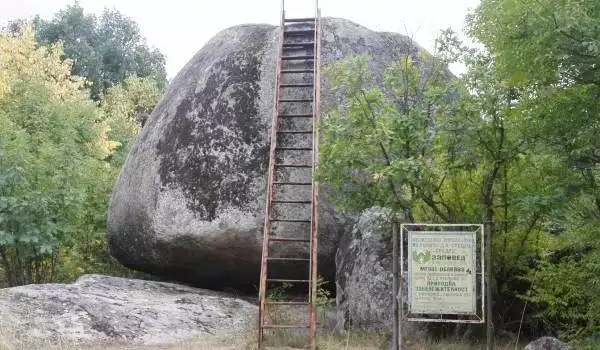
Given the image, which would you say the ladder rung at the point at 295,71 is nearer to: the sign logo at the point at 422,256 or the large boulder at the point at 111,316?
the large boulder at the point at 111,316

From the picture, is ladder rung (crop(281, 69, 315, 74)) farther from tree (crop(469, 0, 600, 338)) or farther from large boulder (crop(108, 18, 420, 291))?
tree (crop(469, 0, 600, 338))

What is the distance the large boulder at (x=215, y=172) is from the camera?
10.9m

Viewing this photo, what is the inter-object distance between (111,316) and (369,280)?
10.9 ft

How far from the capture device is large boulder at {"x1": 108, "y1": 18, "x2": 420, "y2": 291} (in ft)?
35.8

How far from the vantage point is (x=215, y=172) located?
11.2 meters

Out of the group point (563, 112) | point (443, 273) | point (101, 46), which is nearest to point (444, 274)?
point (443, 273)

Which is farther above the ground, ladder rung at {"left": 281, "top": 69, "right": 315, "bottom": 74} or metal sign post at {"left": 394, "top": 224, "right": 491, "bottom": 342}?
ladder rung at {"left": 281, "top": 69, "right": 315, "bottom": 74}

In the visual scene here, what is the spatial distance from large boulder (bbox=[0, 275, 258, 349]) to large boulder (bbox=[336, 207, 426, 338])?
4.39 ft

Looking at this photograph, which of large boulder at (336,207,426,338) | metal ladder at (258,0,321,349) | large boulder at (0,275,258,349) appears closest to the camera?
large boulder at (0,275,258,349)

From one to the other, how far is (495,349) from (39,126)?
1560 centimetres

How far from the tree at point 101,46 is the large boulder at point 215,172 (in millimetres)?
19809

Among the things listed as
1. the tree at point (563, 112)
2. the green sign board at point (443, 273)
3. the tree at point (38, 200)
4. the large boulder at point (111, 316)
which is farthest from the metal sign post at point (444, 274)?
the tree at point (38, 200)

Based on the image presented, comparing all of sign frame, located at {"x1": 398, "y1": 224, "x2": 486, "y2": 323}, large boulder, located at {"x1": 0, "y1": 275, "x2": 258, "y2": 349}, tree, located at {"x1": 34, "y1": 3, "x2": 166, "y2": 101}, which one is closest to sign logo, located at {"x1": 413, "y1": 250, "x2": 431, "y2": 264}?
sign frame, located at {"x1": 398, "y1": 224, "x2": 486, "y2": 323}

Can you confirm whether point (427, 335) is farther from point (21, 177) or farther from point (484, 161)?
point (21, 177)
